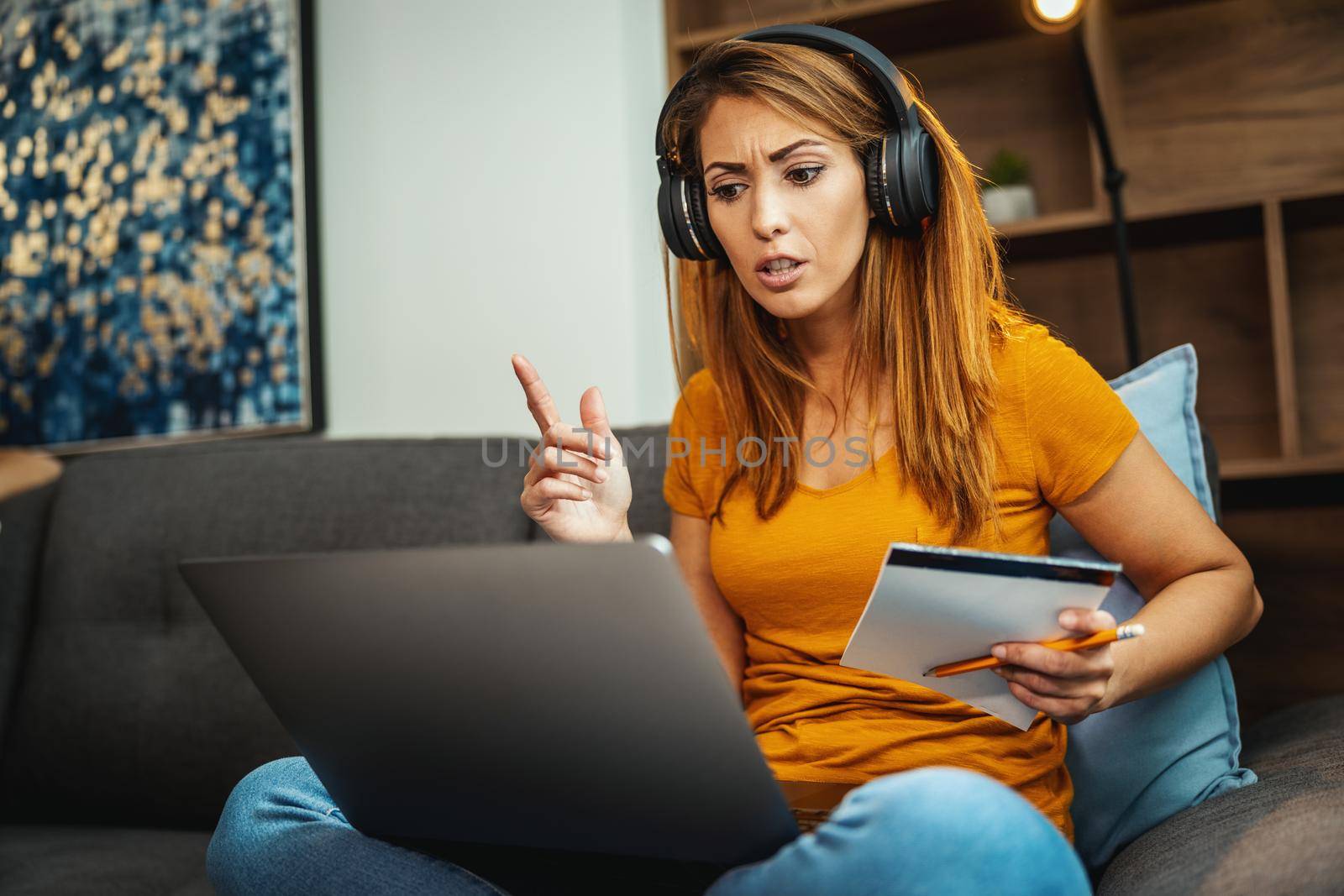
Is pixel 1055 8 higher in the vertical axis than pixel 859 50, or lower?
higher

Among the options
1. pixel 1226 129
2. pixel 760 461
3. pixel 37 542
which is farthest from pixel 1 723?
pixel 1226 129

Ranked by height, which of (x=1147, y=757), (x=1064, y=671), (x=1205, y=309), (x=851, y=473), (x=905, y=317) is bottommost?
(x=1147, y=757)

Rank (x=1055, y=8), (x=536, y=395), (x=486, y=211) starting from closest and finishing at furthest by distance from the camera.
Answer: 1. (x=536, y=395)
2. (x=1055, y=8)
3. (x=486, y=211)

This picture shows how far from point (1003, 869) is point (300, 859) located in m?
0.50

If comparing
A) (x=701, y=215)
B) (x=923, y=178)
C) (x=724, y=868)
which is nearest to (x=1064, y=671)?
(x=724, y=868)

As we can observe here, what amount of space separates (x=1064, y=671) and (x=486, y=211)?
60.9 inches

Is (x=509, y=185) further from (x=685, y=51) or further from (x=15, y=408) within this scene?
(x=15, y=408)

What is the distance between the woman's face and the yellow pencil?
0.41 meters

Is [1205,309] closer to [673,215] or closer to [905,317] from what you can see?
[905,317]

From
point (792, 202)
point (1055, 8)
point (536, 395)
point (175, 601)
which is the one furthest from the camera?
point (175, 601)

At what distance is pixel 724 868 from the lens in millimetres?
722

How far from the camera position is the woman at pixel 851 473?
93 cm

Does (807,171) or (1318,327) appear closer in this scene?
(807,171)

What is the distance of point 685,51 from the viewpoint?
6.27ft
